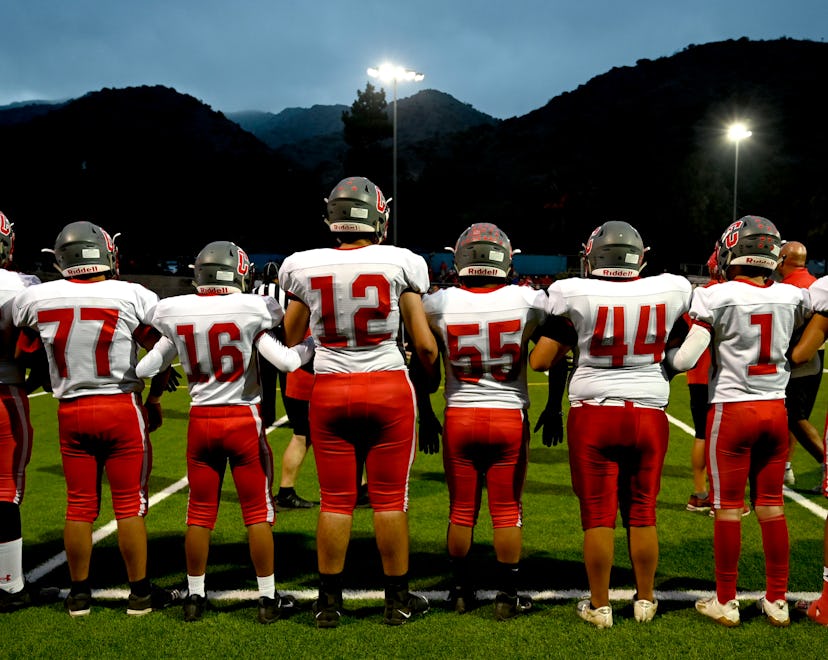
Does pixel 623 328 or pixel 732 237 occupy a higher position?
pixel 732 237

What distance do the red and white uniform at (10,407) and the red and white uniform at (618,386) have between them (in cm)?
321

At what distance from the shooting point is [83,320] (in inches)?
155

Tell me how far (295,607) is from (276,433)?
17.7ft

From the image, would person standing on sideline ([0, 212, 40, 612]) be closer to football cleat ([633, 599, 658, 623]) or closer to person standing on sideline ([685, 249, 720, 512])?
football cleat ([633, 599, 658, 623])

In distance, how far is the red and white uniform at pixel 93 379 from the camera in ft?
13.0

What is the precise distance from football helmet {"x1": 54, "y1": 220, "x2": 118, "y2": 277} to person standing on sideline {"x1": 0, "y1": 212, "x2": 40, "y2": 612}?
39 cm

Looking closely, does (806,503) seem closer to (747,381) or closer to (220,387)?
(747,381)

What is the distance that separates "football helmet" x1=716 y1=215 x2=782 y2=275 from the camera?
3.99 metres

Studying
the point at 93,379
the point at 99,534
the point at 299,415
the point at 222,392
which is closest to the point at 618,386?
the point at 222,392

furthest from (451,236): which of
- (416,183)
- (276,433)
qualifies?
(276,433)

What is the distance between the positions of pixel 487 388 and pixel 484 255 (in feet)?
2.50

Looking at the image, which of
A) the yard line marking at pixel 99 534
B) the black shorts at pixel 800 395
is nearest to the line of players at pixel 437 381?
the yard line marking at pixel 99 534

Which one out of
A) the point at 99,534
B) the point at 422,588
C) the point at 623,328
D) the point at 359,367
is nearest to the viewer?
the point at 623,328

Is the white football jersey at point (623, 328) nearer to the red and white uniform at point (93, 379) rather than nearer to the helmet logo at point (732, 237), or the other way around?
the helmet logo at point (732, 237)
